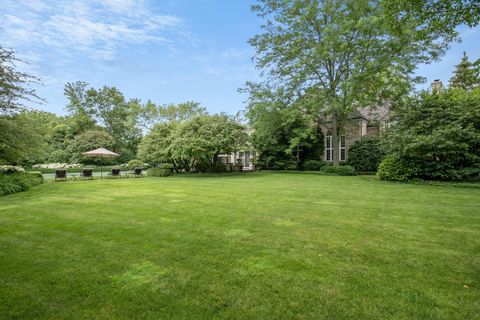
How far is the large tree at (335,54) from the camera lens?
16.8m

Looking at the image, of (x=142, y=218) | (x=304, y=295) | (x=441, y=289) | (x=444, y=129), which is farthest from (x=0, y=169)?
(x=444, y=129)

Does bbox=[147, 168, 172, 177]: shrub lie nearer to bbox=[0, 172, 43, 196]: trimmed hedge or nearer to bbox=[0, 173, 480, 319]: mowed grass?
bbox=[0, 172, 43, 196]: trimmed hedge

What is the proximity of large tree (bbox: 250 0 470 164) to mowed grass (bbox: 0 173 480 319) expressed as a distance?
1354 cm

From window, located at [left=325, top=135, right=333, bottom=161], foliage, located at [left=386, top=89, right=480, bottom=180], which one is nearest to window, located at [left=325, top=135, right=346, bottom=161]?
window, located at [left=325, top=135, right=333, bottom=161]

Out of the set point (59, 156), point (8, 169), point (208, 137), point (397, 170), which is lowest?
point (397, 170)

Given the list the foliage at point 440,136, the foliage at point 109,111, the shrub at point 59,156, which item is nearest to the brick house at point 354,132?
the foliage at point 440,136

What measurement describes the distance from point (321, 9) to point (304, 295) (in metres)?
20.9

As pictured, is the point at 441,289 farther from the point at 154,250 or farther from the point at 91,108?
the point at 91,108

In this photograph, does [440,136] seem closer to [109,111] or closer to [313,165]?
[313,165]

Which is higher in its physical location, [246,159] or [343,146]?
[343,146]

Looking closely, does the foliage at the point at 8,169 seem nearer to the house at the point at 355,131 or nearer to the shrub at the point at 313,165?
the shrub at the point at 313,165

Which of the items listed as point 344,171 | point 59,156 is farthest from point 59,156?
point 344,171

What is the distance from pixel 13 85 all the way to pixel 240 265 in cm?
1187

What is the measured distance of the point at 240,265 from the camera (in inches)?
126
